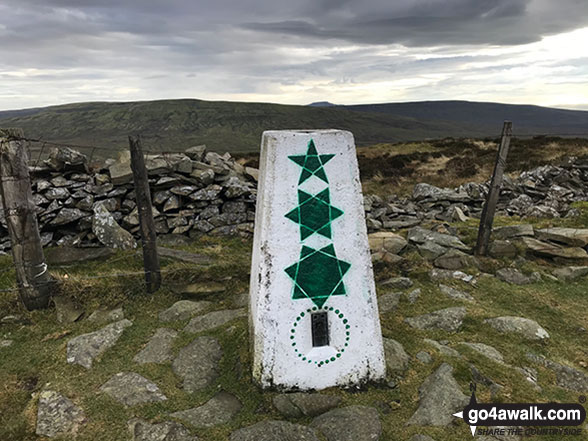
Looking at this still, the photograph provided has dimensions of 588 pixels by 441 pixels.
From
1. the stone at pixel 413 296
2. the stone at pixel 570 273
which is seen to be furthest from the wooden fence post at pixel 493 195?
the stone at pixel 413 296

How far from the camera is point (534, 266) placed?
933 cm

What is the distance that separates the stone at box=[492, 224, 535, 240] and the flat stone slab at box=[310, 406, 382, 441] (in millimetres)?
8002

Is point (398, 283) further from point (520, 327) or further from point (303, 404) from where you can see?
point (303, 404)

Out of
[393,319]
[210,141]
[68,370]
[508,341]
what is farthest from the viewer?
[210,141]

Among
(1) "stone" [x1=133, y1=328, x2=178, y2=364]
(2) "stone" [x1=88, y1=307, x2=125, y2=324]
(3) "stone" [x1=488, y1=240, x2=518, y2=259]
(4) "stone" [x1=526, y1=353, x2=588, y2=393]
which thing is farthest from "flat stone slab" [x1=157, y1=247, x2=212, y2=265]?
(3) "stone" [x1=488, y1=240, x2=518, y2=259]

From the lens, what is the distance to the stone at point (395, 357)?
5.17 m

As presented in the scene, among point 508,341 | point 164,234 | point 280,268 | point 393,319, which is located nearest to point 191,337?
point 280,268

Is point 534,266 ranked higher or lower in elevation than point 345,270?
lower

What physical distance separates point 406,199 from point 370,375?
14891mm

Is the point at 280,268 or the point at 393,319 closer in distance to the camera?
the point at 280,268

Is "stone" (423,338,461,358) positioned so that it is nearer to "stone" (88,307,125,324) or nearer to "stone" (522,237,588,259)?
"stone" (88,307,125,324)

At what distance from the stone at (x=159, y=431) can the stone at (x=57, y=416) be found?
595 mm

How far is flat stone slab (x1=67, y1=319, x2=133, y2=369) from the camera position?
5.68m

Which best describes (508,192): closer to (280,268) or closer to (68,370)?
(280,268)
